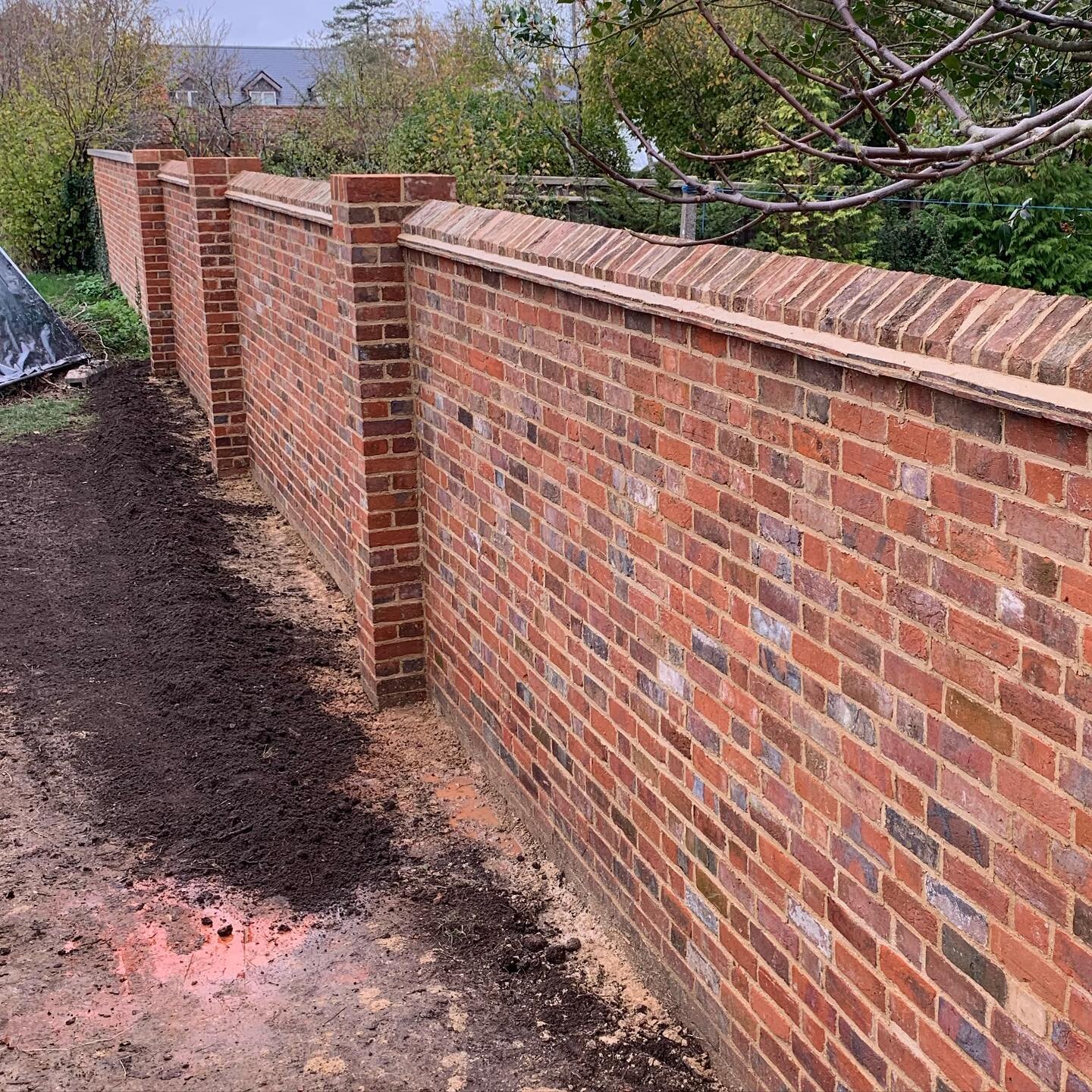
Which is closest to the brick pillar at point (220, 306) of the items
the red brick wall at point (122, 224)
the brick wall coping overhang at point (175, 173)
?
the brick wall coping overhang at point (175, 173)

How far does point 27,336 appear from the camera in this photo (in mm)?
13969

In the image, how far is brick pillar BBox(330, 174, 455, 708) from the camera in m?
5.64

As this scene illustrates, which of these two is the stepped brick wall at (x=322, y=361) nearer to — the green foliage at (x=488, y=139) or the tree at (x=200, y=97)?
the green foliage at (x=488, y=139)

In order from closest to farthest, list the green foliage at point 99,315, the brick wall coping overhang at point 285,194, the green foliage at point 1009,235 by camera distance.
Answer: the brick wall coping overhang at point 285,194 < the green foliage at point 1009,235 < the green foliage at point 99,315

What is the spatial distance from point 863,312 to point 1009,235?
9861 mm

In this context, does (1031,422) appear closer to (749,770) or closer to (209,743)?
(749,770)

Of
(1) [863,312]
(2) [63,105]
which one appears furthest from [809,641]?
(2) [63,105]

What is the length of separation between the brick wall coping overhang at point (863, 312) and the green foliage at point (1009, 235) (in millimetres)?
8132

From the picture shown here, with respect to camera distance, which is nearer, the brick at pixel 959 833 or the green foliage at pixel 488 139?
the brick at pixel 959 833

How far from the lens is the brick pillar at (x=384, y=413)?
5.64 metres

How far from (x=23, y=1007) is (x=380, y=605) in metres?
2.52

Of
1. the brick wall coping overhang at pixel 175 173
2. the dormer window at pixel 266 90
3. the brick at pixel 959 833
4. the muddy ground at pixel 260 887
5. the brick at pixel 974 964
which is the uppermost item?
the dormer window at pixel 266 90

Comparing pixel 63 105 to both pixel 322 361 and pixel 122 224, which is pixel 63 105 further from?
pixel 322 361

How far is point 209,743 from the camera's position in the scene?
5.55 m
